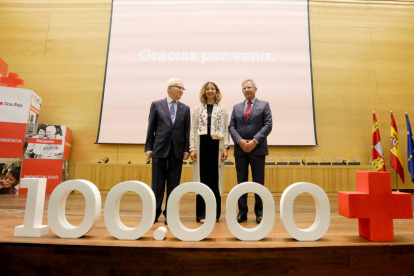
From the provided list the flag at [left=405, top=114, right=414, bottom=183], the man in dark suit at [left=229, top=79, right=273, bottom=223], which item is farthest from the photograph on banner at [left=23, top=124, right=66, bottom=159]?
the flag at [left=405, top=114, right=414, bottom=183]

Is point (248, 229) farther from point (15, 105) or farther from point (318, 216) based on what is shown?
point (15, 105)

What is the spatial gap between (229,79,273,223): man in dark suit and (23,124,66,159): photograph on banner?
11.2 feet

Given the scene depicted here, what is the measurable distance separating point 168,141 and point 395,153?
177 inches

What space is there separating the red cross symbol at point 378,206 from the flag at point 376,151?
3.59 metres

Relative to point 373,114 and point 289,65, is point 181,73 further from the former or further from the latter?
point 373,114

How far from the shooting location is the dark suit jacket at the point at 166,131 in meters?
1.89

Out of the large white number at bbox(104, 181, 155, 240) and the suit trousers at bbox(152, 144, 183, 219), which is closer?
the large white number at bbox(104, 181, 155, 240)

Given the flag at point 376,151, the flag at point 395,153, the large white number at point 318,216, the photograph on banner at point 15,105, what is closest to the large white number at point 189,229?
the large white number at point 318,216

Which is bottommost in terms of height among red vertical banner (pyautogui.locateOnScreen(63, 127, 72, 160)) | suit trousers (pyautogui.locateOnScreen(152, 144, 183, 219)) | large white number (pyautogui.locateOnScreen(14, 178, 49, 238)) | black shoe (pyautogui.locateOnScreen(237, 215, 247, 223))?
black shoe (pyautogui.locateOnScreen(237, 215, 247, 223))

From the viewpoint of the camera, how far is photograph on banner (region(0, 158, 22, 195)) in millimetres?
3713

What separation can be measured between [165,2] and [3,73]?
3329mm

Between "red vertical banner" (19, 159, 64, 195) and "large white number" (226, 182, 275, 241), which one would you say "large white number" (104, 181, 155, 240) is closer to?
"large white number" (226, 182, 275, 241)

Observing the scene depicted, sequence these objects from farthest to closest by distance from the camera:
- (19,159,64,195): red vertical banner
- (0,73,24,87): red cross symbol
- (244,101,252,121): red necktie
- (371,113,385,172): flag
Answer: (371,113,385,172): flag, (0,73,24,87): red cross symbol, (19,159,64,195): red vertical banner, (244,101,252,121): red necktie

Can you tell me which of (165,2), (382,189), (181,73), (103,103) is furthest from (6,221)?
(165,2)
